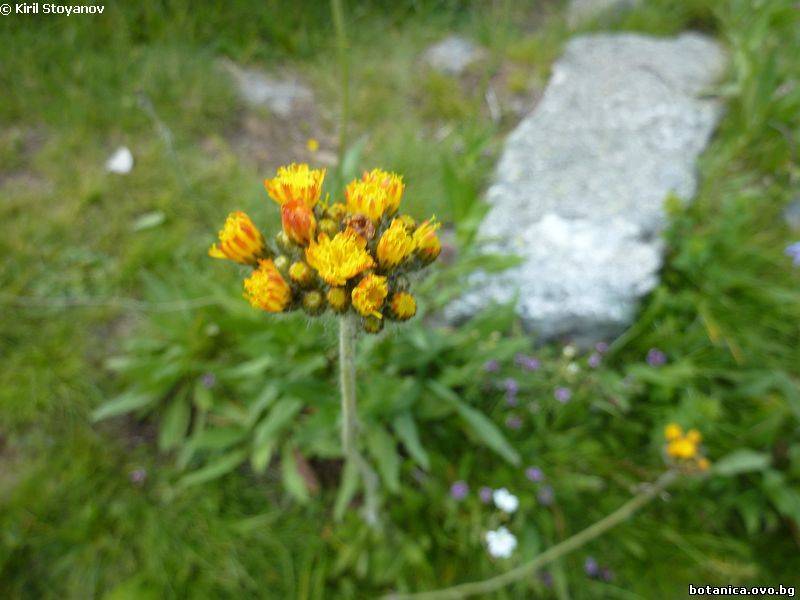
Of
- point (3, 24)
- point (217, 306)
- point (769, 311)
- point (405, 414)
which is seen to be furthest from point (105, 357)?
point (769, 311)

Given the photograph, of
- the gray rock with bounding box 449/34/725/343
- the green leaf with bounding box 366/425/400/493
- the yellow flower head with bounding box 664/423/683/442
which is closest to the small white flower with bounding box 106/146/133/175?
the gray rock with bounding box 449/34/725/343

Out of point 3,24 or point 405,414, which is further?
point 3,24

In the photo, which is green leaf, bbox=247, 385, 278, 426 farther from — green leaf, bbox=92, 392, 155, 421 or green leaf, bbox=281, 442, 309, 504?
green leaf, bbox=92, 392, 155, 421

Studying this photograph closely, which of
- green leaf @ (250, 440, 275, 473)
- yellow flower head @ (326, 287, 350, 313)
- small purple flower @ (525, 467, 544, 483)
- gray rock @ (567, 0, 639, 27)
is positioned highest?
gray rock @ (567, 0, 639, 27)

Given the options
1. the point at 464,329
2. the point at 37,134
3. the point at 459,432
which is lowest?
the point at 459,432

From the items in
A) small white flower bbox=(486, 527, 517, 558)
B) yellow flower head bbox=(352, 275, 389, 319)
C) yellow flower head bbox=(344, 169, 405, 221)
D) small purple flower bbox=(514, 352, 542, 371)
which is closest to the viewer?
yellow flower head bbox=(352, 275, 389, 319)

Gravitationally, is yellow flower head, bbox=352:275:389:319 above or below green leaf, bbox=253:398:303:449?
above

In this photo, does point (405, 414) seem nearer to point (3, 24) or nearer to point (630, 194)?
point (630, 194)
